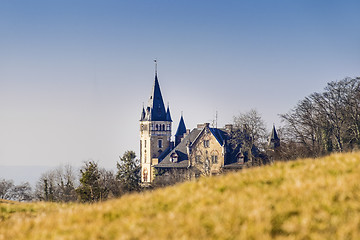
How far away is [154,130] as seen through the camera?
110188 millimetres

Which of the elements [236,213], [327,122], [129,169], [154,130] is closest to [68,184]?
[129,169]

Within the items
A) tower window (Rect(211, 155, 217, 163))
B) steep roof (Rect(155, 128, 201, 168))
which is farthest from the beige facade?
steep roof (Rect(155, 128, 201, 168))

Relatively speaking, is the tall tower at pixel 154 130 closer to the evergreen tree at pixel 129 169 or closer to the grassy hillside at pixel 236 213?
the evergreen tree at pixel 129 169

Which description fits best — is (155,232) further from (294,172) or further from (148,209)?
(294,172)

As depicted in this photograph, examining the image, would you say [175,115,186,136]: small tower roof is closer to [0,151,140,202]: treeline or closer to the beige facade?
[0,151,140,202]: treeline

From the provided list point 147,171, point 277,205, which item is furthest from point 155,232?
point 147,171

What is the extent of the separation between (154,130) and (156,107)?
18.3 feet

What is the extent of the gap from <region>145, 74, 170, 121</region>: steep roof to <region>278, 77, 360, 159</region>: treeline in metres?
54.6

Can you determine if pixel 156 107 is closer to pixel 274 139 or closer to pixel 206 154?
pixel 206 154

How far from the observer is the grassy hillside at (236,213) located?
9516 millimetres

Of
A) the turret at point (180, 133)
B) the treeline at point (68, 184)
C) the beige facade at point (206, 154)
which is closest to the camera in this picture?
the treeline at point (68, 184)

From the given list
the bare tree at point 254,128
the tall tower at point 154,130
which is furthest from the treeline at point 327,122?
the tall tower at point 154,130

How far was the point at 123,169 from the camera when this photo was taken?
91.9 metres

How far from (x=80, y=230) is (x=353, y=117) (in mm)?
47854
